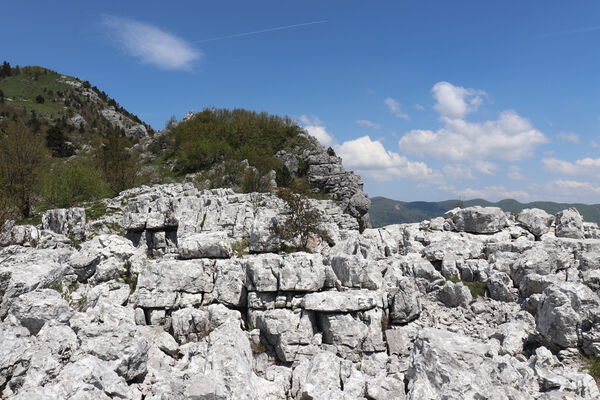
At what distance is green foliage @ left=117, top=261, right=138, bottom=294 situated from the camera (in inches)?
610

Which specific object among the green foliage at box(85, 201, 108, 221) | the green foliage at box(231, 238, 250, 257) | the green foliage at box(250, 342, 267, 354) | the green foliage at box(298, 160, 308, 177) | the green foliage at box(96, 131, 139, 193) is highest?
the green foliage at box(298, 160, 308, 177)

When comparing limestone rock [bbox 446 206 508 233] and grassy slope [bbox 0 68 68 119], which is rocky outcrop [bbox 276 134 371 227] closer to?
limestone rock [bbox 446 206 508 233]

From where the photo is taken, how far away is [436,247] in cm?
1953

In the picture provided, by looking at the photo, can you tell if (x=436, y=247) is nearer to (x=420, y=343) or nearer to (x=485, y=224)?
(x=485, y=224)

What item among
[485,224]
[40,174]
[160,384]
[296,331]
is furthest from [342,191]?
[160,384]

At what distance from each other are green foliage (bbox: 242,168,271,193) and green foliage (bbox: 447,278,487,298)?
110ft

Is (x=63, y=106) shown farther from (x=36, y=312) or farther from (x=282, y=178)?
(x=36, y=312)

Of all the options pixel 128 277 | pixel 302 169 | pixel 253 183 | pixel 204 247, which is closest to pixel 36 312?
pixel 128 277

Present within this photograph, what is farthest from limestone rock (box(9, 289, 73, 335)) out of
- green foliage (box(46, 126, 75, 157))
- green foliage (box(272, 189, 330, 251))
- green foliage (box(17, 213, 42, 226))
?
green foliage (box(46, 126, 75, 157))

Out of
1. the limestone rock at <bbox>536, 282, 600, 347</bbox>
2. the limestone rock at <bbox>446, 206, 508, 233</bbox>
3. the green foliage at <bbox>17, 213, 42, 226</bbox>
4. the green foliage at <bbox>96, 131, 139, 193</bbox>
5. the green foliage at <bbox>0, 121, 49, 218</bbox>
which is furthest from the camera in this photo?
the green foliage at <bbox>96, 131, 139, 193</bbox>

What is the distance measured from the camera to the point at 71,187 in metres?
31.8

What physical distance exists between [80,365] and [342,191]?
63.8m

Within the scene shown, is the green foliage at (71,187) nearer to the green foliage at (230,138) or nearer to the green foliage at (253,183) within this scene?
the green foliage at (253,183)

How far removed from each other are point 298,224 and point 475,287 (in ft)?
34.7
